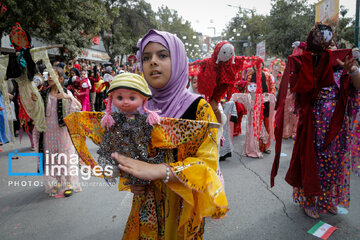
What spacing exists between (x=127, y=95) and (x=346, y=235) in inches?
106

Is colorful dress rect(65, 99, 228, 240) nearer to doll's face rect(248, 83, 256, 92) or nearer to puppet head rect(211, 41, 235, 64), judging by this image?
puppet head rect(211, 41, 235, 64)

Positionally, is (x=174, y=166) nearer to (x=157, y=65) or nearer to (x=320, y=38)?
(x=157, y=65)

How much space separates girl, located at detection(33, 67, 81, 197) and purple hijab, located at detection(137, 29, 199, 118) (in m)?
2.40

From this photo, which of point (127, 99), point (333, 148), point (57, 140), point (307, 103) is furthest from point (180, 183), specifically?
point (57, 140)

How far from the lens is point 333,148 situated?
2.66m

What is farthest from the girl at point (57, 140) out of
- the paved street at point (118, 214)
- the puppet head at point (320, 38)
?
the puppet head at point (320, 38)

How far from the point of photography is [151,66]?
143cm

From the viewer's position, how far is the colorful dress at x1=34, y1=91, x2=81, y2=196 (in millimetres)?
3521

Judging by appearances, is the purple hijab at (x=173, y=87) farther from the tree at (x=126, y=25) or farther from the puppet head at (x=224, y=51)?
the tree at (x=126, y=25)

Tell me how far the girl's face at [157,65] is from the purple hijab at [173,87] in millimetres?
25

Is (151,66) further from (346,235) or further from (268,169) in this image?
(268,169)

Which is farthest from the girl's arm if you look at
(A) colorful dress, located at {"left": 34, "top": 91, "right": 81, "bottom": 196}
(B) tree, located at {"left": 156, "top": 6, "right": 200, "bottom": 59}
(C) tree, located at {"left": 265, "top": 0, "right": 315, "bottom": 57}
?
(B) tree, located at {"left": 156, "top": 6, "right": 200, "bottom": 59}

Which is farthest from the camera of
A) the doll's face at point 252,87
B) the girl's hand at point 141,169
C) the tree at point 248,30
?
the tree at point 248,30

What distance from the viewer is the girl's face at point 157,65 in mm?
1420
